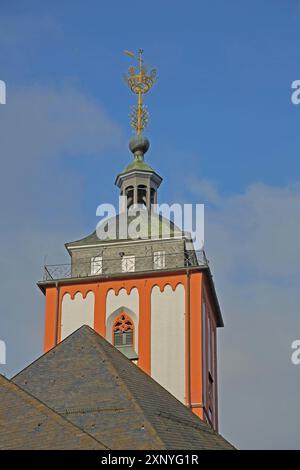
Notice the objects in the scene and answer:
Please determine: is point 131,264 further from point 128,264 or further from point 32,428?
point 32,428

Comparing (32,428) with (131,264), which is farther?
(131,264)

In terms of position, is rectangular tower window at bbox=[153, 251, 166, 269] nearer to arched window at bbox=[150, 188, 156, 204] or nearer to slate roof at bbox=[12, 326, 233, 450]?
arched window at bbox=[150, 188, 156, 204]

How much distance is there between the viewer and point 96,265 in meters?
30.8

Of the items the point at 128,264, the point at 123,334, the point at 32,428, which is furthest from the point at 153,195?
the point at 32,428

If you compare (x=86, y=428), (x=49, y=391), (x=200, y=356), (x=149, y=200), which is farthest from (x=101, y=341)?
(x=149, y=200)

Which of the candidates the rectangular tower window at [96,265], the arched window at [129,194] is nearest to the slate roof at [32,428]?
the rectangular tower window at [96,265]

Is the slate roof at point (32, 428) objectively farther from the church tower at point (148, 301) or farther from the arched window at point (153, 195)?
the arched window at point (153, 195)

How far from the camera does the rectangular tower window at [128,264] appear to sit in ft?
99.4

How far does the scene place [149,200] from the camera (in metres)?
33.3

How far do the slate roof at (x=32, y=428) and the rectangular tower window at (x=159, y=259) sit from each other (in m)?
14.1

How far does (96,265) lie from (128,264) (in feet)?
3.15

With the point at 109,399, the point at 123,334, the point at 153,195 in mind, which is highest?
the point at 153,195

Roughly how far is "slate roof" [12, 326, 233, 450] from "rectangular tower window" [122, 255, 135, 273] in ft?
35.2
